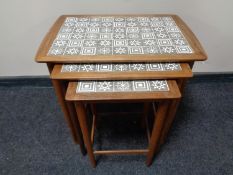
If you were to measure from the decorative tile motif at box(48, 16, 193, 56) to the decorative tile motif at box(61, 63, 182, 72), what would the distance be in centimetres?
4

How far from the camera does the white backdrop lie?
3.35 feet

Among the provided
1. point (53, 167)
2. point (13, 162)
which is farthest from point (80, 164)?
point (13, 162)

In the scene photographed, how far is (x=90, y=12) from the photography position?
1048mm

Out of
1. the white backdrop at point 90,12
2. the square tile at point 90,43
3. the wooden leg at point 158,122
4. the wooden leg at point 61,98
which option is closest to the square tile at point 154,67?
the wooden leg at point 158,122

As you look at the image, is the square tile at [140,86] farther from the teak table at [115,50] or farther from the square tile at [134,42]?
the square tile at [134,42]

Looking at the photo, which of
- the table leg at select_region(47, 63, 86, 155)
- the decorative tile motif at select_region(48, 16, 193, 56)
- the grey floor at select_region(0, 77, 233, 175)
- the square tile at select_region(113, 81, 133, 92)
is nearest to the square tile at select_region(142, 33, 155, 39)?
the decorative tile motif at select_region(48, 16, 193, 56)

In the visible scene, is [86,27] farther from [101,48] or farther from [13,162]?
[13,162]

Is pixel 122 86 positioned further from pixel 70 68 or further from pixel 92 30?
pixel 92 30

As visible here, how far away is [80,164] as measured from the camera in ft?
3.25

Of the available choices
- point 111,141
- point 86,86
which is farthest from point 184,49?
point 111,141

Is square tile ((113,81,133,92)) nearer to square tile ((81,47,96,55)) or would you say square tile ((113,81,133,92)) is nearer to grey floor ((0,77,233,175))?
square tile ((81,47,96,55))

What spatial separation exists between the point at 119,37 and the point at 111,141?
23.5 inches

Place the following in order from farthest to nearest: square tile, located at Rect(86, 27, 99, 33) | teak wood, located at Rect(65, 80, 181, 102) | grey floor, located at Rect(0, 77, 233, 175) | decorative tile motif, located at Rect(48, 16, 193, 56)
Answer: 1. grey floor, located at Rect(0, 77, 233, 175)
2. square tile, located at Rect(86, 27, 99, 33)
3. decorative tile motif, located at Rect(48, 16, 193, 56)
4. teak wood, located at Rect(65, 80, 181, 102)

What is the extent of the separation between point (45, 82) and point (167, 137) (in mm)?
920
